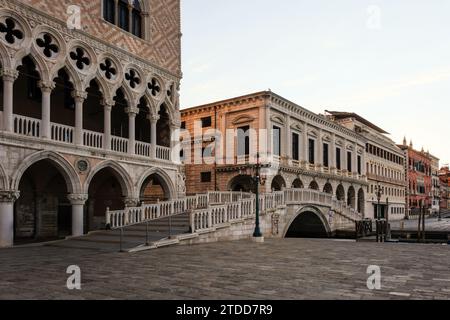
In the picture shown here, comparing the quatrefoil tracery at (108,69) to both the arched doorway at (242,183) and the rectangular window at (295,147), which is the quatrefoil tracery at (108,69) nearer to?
the arched doorway at (242,183)

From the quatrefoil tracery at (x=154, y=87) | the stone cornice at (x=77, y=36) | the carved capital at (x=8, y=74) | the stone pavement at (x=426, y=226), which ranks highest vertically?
the stone cornice at (x=77, y=36)

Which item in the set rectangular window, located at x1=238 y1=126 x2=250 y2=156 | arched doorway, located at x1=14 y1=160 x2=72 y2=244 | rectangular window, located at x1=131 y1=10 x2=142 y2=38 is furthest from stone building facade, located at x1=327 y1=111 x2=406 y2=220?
arched doorway, located at x1=14 y1=160 x2=72 y2=244

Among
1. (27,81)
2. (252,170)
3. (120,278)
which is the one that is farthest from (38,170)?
(252,170)

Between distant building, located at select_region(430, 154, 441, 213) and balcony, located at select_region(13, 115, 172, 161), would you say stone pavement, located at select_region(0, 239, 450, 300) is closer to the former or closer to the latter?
balcony, located at select_region(13, 115, 172, 161)

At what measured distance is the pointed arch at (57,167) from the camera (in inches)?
551

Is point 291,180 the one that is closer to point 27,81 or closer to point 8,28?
point 27,81

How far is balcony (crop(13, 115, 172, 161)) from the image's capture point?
14.7 m

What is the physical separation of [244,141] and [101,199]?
41.8 ft

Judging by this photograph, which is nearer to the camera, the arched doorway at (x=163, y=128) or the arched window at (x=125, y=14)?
the arched window at (x=125, y=14)

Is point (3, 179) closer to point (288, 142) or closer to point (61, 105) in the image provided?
point (61, 105)

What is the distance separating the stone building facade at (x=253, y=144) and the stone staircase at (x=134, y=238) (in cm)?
1243

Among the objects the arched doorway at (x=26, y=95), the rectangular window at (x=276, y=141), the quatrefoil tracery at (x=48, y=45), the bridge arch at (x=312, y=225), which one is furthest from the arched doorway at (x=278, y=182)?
the quatrefoil tracery at (x=48, y=45)

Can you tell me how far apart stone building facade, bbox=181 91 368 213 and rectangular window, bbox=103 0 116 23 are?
1351 cm
